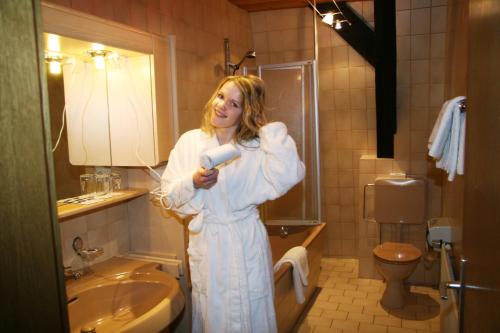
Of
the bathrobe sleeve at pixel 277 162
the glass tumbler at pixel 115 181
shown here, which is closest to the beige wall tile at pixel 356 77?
the bathrobe sleeve at pixel 277 162

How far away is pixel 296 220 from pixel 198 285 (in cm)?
192

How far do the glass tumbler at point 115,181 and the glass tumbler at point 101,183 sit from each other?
0.03 meters

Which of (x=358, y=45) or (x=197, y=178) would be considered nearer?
(x=197, y=178)

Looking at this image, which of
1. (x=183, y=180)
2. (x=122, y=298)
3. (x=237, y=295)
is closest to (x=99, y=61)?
(x=183, y=180)

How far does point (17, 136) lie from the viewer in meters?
0.49

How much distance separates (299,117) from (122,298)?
84.5 inches

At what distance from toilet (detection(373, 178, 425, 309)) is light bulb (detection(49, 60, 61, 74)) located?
2.72 metres

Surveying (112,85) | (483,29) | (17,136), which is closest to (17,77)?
(17,136)

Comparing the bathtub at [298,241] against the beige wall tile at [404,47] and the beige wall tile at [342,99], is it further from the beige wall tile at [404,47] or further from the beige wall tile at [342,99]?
the beige wall tile at [404,47]

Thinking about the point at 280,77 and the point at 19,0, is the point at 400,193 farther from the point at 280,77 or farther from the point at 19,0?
the point at 19,0

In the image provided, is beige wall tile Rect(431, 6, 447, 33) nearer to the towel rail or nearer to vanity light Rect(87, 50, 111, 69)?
the towel rail

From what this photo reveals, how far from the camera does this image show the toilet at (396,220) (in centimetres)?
334

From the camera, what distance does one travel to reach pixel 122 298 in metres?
1.95

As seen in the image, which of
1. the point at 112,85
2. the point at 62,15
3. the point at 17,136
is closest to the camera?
the point at 17,136
